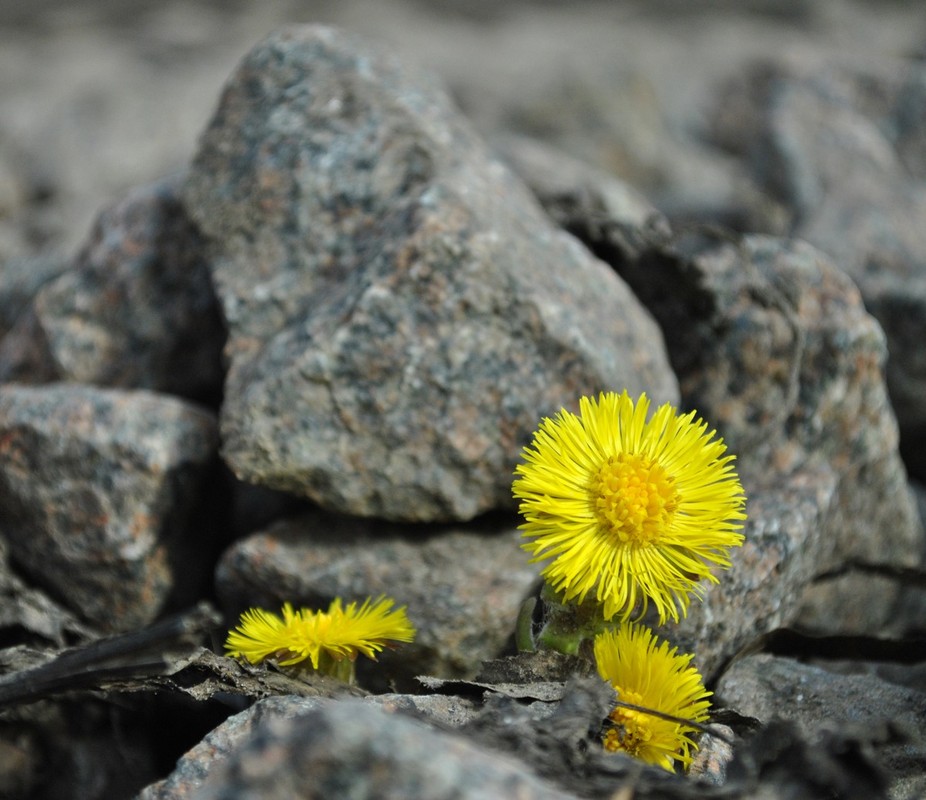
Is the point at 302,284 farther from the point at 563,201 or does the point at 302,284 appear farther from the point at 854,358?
the point at 854,358

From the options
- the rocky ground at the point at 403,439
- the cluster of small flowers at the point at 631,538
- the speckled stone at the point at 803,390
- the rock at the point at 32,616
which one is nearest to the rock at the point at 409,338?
the rocky ground at the point at 403,439

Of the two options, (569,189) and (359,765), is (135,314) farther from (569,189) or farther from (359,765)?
(359,765)

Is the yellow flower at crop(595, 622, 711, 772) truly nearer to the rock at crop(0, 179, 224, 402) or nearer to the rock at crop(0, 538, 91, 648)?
the rock at crop(0, 538, 91, 648)

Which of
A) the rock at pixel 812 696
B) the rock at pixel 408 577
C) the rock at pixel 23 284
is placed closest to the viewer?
the rock at pixel 812 696

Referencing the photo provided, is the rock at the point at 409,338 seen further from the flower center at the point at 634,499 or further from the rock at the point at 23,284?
the rock at the point at 23,284

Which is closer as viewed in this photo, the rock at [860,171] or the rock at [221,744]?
the rock at [221,744]

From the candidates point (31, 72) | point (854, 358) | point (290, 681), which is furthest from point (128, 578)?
point (31, 72)
